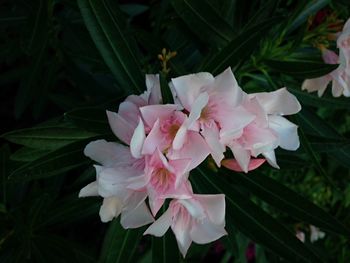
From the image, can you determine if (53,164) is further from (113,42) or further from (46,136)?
(113,42)

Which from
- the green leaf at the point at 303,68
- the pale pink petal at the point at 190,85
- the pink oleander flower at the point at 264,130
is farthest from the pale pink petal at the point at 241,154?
the green leaf at the point at 303,68

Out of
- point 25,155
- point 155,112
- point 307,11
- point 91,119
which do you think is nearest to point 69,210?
point 25,155

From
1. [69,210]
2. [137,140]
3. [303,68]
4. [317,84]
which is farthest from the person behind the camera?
[69,210]

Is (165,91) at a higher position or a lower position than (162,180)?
higher

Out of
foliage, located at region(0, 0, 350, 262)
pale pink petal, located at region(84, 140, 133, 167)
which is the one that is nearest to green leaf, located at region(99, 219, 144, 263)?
foliage, located at region(0, 0, 350, 262)

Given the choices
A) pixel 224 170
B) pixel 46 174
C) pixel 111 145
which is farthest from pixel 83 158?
pixel 224 170

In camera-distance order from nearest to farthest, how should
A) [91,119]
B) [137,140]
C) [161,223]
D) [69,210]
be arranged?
[137,140] < [161,223] < [91,119] < [69,210]

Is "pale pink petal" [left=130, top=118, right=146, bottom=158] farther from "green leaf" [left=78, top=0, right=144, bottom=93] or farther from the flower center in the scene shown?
"green leaf" [left=78, top=0, right=144, bottom=93]
